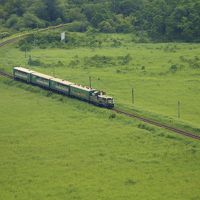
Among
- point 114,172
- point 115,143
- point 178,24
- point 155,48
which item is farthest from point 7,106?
point 178,24

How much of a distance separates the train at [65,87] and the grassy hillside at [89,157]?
6.50 feet

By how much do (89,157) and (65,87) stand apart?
27.1m

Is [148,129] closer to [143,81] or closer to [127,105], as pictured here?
[127,105]

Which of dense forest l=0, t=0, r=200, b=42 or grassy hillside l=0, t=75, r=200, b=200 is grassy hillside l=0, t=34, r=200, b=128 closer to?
grassy hillside l=0, t=75, r=200, b=200

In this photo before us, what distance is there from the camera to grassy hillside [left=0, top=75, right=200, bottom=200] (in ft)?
188

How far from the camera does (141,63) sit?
11544 cm

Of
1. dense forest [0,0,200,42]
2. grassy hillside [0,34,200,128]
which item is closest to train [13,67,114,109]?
grassy hillside [0,34,200,128]

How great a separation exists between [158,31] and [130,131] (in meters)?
80.0

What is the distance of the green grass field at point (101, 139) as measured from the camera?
58219 mm

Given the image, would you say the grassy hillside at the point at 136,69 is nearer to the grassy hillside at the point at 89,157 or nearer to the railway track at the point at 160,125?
the railway track at the point at 160,125

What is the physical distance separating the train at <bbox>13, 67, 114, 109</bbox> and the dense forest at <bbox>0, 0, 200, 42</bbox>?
159 feet

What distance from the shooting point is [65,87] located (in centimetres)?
9125

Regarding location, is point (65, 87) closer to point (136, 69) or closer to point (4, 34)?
point (136, 69)

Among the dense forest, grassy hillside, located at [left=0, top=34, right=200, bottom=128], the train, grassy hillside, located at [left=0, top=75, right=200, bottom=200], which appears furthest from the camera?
the dense forest
